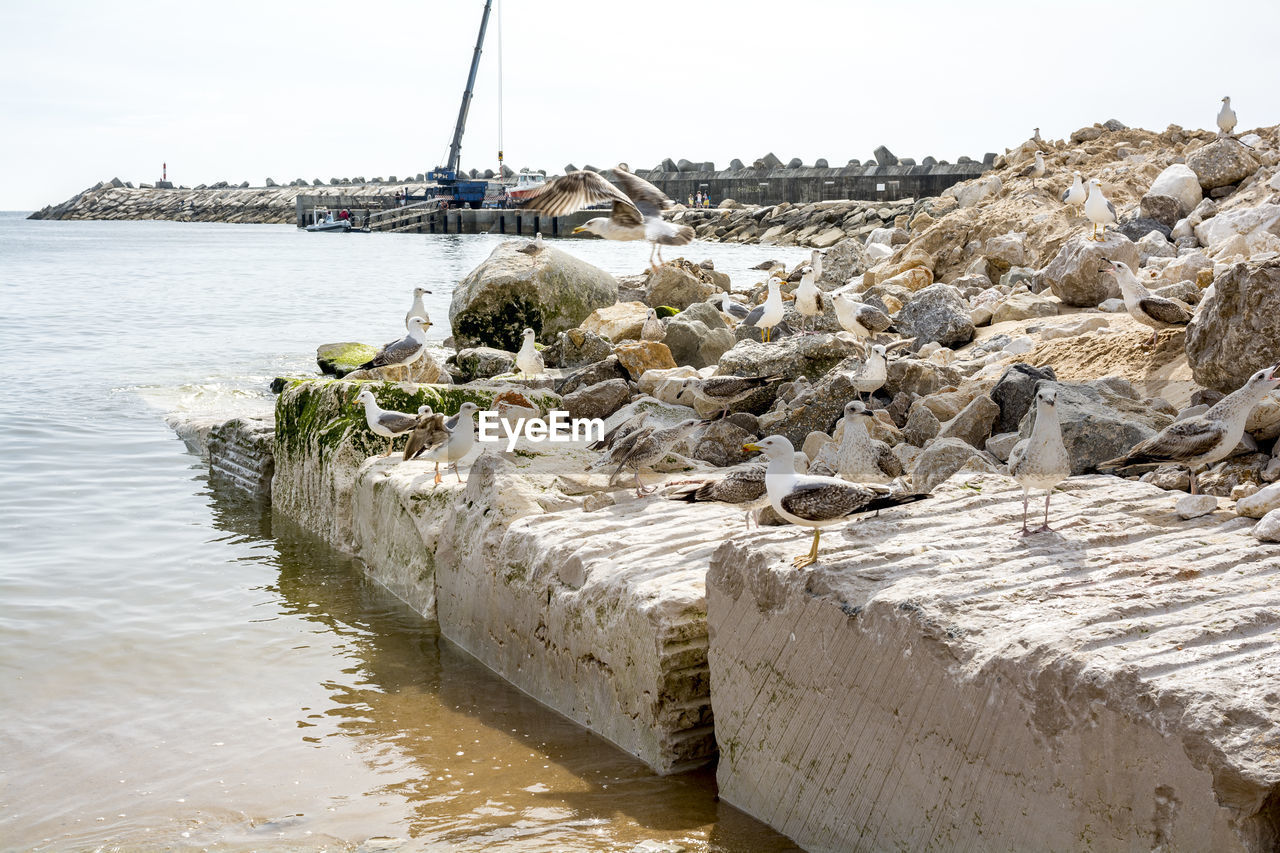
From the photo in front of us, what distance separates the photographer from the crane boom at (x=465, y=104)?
60625 mm

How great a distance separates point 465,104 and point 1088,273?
61953 mm

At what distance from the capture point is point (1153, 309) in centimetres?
768

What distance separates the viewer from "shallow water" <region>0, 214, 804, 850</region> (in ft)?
14.6

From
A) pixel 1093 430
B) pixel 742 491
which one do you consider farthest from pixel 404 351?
pixel 1093 430

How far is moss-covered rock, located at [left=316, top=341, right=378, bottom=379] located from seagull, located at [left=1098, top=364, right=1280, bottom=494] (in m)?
11.3

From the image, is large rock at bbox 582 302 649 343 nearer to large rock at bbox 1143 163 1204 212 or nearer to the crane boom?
large rock at bbox 1143 163 1204 212

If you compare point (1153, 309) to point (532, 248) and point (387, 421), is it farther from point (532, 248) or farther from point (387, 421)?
point (532, 248)

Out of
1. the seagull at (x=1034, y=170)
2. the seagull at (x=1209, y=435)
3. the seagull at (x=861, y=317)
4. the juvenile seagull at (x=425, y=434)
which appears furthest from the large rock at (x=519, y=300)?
the seagull at (x=1034, y=170)

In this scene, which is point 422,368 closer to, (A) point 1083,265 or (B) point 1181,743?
(A) point 1083,265

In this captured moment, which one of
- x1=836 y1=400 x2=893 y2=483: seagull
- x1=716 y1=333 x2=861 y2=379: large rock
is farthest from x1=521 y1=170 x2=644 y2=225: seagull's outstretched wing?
x1=836 y1=400 x2=893 y2=483: seagull

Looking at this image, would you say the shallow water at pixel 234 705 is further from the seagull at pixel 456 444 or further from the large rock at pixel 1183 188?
the large rock at pixel 1183 188

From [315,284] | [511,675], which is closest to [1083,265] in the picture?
[511,675]

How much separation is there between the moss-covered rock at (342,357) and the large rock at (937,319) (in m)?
7.58

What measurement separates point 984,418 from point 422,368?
6425mm
